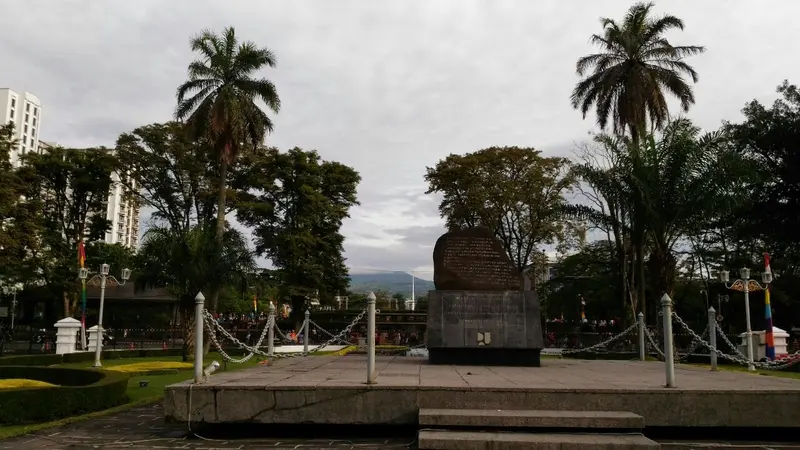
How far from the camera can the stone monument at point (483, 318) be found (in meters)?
12.0

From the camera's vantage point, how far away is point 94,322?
154 ft

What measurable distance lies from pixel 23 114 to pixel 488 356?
11790cm

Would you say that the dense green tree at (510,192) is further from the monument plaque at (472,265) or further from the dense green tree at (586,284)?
the monument plaque at (472,265)

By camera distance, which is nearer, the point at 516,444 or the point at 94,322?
the point at 516,444

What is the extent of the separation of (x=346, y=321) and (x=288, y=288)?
19.8 feet

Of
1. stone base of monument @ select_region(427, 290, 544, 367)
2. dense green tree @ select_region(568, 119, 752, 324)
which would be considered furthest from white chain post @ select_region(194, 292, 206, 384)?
dense green tree @ select_region(568, 119, 752, 324)

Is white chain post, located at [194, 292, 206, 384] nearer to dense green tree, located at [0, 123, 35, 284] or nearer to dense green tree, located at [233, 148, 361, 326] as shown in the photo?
dense green tree, located at [0, 123, 35, 284]

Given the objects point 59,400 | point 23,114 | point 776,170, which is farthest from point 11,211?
point 23,114

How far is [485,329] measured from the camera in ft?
39.5

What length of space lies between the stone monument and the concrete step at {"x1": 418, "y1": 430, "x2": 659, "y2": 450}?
532 cm

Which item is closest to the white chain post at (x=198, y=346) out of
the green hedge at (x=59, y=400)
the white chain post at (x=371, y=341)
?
the white chain post at (x=371, y=341)

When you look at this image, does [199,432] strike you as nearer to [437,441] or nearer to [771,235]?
[437,441]

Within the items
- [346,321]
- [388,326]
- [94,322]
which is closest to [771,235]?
[388,326]

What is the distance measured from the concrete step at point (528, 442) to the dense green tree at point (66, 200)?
37.3 metres
